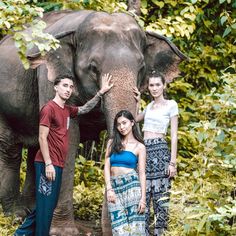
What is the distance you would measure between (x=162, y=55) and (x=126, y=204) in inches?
A: 95.8

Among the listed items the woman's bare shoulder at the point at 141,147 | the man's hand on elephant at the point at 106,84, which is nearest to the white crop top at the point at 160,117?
the man's hand on elephant at the point at 106,84

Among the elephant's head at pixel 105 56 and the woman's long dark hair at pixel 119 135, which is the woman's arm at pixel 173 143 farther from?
the woman's long dark hair at pixel 119 135

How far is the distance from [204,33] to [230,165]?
6.93 m

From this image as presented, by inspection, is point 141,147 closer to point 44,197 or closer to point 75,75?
point 44,197

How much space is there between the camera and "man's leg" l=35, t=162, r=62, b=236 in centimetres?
842

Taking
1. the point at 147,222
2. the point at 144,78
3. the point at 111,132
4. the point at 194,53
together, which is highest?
the point at 194,53

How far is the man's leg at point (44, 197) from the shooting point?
27.6 ft

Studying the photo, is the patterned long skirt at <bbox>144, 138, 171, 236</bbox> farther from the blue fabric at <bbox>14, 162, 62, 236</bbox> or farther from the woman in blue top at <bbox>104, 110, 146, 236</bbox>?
the blue fabric at <bbox>14, 162, 62, 236</bbox>

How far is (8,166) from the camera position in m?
11.0

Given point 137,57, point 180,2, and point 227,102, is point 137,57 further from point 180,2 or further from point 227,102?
point 180,2

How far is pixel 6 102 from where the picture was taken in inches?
422

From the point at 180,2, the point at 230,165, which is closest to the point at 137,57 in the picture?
the point at 230,165

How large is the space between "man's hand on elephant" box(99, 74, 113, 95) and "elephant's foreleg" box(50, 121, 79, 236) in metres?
0.80

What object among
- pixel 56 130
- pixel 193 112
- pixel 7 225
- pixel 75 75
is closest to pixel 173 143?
pixel 56 130
